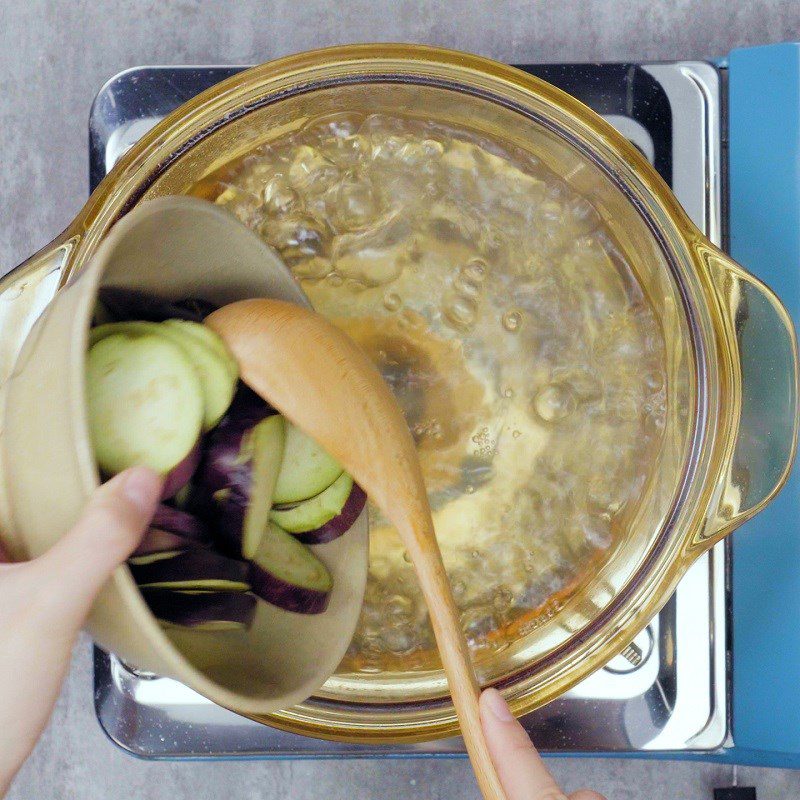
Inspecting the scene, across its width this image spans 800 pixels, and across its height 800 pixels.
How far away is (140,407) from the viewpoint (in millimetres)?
299

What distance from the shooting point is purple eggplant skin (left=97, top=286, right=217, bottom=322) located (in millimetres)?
334

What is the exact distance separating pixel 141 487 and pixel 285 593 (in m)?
0.10

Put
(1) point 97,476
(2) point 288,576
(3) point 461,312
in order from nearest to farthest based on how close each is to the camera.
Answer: (1) point 97,476, (2) point 288,576, (3) point 461,312

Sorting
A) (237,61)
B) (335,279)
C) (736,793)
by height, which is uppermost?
(237,61)

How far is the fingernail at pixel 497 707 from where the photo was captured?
0.35 metres

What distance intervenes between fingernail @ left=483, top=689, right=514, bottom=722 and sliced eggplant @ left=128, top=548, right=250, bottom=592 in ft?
0.40

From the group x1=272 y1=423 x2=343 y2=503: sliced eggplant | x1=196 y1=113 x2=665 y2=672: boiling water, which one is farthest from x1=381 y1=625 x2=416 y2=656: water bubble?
x1=272 y1=423 x2=343 y2=503: sliced eggplant

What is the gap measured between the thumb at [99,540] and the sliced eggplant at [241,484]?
0.13 feet

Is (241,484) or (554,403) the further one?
(554,403)

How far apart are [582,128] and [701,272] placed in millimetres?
88

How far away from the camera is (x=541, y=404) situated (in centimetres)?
45

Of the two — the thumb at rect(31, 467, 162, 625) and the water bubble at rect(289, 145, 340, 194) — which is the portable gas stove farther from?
the thumb at rect(31, 467, 162, 625)

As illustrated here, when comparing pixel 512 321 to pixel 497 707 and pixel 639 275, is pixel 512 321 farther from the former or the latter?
pixel 497 707

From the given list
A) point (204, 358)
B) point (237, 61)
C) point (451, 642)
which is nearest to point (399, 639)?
point (451, 642)
